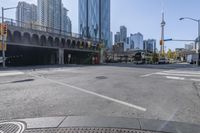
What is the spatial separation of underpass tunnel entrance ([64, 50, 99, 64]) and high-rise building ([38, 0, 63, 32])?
8954 mm

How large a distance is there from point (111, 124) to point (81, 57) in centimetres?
6150

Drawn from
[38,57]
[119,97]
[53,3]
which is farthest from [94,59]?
[119,97]

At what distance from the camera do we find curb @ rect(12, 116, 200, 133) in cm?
416

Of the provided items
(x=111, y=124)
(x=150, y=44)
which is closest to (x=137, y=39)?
(x=150, y=44)

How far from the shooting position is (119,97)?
7.35m

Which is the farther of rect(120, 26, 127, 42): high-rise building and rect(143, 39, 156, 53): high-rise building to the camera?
rect(120, 26, 127, 42): high-rise building

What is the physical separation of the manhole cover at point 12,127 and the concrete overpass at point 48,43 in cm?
3289

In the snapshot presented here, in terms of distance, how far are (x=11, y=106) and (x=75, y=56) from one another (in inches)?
2377

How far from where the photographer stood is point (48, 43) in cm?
4331

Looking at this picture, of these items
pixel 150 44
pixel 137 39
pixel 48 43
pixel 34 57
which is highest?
pixel 137 39

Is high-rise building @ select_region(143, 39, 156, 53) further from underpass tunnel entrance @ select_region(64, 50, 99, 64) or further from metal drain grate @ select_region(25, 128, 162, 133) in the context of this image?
metal drain grate @ select_region(25, 128, 162, 133)

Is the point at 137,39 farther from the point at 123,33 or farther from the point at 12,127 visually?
the point at 12,127

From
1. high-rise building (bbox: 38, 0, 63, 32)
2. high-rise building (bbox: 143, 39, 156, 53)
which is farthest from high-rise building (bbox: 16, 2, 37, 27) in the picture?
high-rise building (bbox: 143, 39, 156, 53)

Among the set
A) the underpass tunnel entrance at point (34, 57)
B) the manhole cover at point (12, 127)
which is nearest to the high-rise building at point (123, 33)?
the underpass tunnel entrance at point (34, 57)
